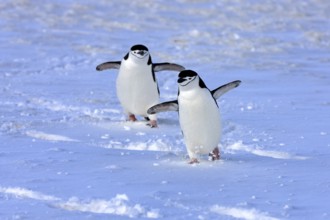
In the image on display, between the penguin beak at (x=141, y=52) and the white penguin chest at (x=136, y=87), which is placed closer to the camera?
the penguin beak at (x=141, y=52)

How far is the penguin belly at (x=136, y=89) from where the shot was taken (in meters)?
6.25

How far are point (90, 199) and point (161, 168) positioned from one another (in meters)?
0.78

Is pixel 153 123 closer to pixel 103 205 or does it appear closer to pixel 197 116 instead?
pixel 197 116

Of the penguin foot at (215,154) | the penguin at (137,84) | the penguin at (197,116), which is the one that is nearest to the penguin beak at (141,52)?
the penguin at (137,84)

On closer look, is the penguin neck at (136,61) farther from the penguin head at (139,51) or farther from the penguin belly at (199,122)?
the penguin belly at (199,122)

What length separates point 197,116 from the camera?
16.1 feet

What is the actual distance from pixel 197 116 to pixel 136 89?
1459 mm

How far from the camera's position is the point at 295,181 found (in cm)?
428

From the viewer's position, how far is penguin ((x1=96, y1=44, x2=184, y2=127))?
6207 millimetres

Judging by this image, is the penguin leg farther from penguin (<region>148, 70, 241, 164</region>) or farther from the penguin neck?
penguin (<region>148, 70, 241, 164</region>)

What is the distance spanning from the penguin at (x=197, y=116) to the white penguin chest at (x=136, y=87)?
131cm

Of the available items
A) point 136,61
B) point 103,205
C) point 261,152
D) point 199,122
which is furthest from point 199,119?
point 136,61

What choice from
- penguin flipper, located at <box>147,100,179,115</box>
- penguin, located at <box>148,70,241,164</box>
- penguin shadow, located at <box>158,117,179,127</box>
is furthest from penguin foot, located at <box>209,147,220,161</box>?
penguin shadow, located at <box>158,117,179,127</box>

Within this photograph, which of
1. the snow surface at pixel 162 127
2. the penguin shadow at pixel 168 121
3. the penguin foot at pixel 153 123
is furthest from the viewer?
the penguin shadow at pixel 168 121
